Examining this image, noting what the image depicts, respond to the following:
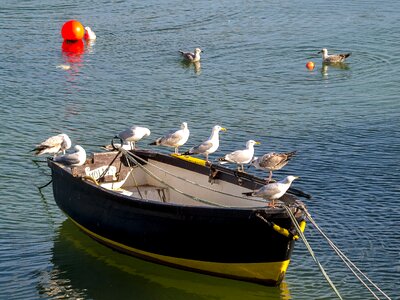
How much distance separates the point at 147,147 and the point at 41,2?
68.5 feet

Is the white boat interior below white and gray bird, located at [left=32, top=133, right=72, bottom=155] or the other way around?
below

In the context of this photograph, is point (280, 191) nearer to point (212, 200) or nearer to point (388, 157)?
point (212, 200)

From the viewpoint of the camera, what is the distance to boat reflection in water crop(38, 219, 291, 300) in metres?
15.6

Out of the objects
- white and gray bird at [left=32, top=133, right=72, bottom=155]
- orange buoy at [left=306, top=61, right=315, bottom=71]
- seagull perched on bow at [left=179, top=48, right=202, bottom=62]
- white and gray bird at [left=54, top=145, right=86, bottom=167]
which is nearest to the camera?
white and gray bird at [left=54, top=145, right=86, bottom=167]

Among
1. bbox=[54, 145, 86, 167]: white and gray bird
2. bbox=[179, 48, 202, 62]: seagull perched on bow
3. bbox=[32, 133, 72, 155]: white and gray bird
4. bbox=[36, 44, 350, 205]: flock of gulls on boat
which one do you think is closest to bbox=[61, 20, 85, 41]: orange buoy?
bbox=[179, 48, 202, 62]: seagull perched on bow

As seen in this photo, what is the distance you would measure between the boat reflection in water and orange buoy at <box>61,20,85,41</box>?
62.5 feet

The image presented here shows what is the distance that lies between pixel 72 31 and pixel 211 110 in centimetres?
1071

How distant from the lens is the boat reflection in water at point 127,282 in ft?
51.1

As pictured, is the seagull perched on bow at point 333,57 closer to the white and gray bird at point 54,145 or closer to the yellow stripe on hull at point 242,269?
the white and gray bird at point 54,145

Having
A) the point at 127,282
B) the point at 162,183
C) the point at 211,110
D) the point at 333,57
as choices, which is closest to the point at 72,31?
the point at 333,57

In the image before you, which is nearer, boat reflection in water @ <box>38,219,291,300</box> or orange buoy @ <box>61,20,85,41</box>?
boat reflection in water @ <box>38,219,291,300</box>

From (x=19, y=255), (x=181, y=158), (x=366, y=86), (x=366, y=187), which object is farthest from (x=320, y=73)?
(x=19, y=255)

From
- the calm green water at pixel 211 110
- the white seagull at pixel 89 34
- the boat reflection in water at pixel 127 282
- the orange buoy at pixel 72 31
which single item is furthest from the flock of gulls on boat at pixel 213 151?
the white seagull at pixel 89 34

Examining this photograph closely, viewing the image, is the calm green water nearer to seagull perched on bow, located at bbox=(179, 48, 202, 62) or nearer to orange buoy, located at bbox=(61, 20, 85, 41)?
Answer: seagull perched on bow, located at bbox=(179, 48, 202, 62)
